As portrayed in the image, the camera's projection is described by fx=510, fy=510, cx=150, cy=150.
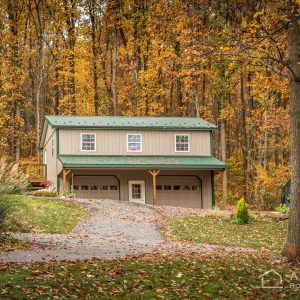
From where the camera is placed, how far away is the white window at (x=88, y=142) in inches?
1162

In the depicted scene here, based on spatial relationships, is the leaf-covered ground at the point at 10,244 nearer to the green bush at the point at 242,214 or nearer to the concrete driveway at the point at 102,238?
the concrete driveway at the point at 102,238

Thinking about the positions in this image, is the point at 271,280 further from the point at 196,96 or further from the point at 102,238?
the point at 196,96

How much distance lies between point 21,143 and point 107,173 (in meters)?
14.9

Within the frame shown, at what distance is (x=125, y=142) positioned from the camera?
98.7 ft

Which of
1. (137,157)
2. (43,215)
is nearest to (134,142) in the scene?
(137,157)

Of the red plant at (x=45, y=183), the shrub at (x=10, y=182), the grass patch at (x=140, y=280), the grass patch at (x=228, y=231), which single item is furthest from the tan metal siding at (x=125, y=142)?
the grass patch at (x=140, y=280)

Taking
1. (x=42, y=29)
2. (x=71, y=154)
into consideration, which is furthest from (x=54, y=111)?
(x=71, y=154)

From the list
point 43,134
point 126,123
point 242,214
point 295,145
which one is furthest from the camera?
point 43,134

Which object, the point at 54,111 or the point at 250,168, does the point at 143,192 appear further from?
the point at 54,111

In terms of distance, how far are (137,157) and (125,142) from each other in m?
1.18

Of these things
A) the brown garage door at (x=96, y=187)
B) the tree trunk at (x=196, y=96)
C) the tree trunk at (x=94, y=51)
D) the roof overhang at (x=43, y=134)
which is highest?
the tree trunk at (x=94, y=51)

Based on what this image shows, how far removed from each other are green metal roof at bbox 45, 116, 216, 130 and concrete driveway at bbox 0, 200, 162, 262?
6.47 m

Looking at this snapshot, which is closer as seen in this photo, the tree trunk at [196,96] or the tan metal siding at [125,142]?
the tan metal siding at [125,142]

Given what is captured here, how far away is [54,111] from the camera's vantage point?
42438 mm
